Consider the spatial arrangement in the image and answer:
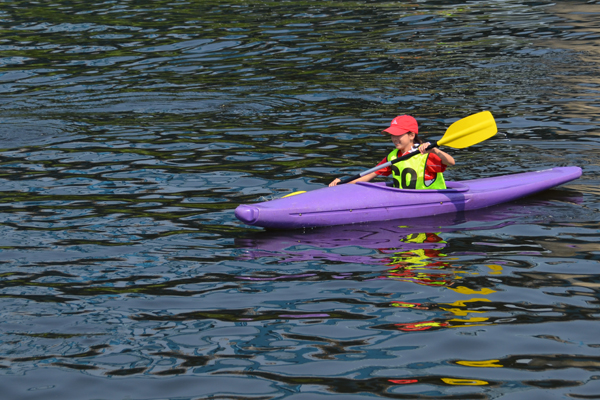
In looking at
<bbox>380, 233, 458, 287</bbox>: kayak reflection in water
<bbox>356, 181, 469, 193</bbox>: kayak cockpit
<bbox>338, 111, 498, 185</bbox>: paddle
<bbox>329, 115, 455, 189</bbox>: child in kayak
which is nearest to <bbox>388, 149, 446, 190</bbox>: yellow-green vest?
<bbox>329, 115, 455, 189</bbox>: child in kayak

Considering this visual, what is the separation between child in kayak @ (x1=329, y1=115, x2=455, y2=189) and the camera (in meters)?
7.38

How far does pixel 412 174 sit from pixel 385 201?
0.51 m

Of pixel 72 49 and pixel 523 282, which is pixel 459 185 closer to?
pixel 523 282

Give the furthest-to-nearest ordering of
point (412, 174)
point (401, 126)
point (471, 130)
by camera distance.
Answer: point (471, 130), point (412, 174), point (401, 126)

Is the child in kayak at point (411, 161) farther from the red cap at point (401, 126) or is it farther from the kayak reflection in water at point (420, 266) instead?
the kayak reflection in water at point (420, 266)

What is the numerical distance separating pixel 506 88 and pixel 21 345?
9.24m

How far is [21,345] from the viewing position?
4590 mm

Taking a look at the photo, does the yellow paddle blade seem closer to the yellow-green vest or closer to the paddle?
the paddle

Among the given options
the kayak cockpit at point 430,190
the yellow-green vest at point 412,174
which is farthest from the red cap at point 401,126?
the kayak cockpit at point 430,190

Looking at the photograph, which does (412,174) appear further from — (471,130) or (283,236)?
(283,236)

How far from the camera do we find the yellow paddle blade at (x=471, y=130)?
25.5 feet

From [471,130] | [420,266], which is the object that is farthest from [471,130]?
[420,266]

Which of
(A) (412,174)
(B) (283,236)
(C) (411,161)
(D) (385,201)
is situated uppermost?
(C) (411,161)

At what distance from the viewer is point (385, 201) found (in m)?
7.21
